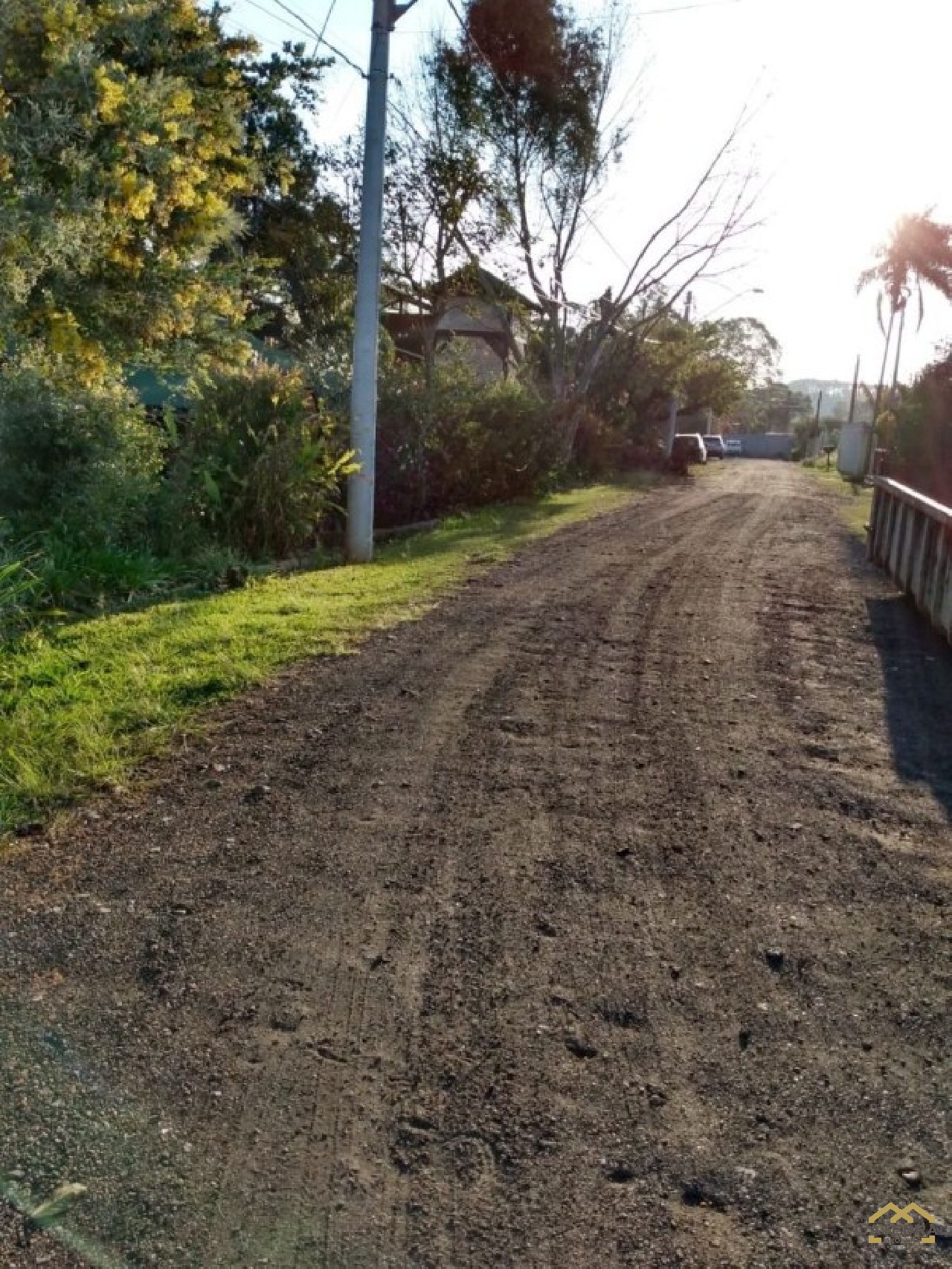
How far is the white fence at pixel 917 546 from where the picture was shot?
8.54 meters

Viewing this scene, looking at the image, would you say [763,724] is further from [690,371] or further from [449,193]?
[690,371]

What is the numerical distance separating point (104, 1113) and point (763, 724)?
14.1 ft

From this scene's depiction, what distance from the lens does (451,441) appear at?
55.8ft

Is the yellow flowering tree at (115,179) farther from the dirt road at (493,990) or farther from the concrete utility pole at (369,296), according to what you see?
the concrete utility pole at (369,296)

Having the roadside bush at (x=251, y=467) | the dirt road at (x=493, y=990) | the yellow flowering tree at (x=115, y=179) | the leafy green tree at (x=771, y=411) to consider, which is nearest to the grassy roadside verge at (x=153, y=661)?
the dirt road at (x=493, y=990)

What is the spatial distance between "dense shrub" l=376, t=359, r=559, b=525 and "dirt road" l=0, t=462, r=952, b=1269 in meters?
9.82

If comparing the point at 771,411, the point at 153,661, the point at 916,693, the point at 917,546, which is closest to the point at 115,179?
the point at 153,661

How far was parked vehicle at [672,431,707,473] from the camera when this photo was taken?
37.6 metres

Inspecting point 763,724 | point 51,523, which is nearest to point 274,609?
point 51,523

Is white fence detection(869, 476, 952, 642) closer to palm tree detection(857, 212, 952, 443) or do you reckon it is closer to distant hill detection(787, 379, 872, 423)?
palm tree detection(857, 212, 952, 443)

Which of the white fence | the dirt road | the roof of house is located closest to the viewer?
the dirt road

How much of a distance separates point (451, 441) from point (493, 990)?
14306mm

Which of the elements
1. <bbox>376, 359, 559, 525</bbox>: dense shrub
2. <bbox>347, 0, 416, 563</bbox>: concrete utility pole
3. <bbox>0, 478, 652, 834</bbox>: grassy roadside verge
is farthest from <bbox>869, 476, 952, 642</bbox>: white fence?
<bbox>376, 359, 559, 525</bbox>: dense shrub

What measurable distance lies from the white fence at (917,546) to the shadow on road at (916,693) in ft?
0.64
